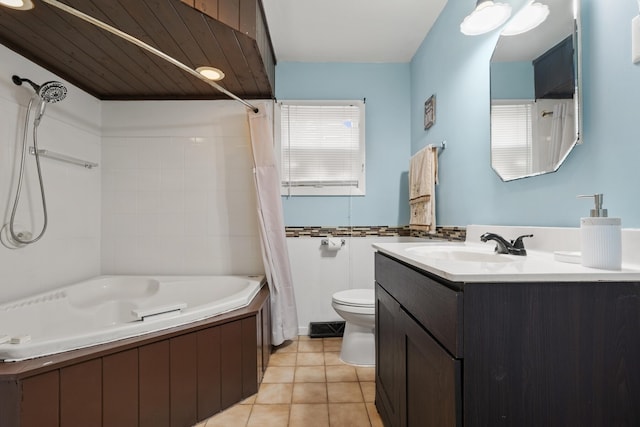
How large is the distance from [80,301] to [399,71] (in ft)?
9.50

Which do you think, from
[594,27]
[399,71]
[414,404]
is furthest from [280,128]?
[414,404]

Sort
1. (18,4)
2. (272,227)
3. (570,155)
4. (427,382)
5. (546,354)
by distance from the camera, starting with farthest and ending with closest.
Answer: (272,227) → (18,4) → (570,155) → (427,382) → (546,354)

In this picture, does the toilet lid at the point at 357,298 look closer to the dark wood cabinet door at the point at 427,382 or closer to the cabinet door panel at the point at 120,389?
the dark wood cabinet door at the point at 427,382

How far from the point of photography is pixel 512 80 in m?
1.24

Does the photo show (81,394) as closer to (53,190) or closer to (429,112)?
(53,190)

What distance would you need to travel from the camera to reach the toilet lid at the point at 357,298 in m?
1.79

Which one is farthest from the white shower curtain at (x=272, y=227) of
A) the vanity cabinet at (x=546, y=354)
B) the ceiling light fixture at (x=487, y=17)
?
the vanity cabinet at (x=546, y=354)

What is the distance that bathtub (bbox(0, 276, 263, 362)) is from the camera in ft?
3.71

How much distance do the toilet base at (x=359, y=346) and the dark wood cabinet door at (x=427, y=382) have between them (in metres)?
0.93

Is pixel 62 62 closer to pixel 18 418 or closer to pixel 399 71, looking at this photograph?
pixel 18 418

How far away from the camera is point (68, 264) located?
2061mm

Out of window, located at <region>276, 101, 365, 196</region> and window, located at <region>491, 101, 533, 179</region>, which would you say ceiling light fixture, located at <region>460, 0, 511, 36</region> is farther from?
window, located at <region>276, 101, 365, 196</region>

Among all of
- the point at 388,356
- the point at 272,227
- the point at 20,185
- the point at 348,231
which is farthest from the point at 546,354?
the point at 20,185

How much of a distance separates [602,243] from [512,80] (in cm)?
84
